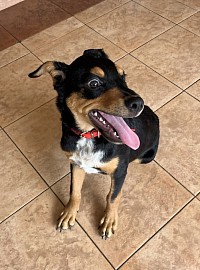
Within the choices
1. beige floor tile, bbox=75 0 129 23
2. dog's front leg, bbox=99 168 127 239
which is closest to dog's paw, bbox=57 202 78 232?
dog's front leg, bbox=99 168 127 239

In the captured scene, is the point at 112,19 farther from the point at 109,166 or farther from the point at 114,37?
the point at 109,166

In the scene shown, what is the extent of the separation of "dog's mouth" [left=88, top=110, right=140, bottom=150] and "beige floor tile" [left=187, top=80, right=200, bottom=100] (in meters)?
1.14

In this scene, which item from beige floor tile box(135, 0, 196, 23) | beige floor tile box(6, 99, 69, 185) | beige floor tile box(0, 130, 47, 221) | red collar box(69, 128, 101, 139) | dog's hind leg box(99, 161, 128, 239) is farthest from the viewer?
beige floor tile box(135, 0, 196, 23)

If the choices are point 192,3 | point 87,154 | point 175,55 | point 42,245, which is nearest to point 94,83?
point 87,154

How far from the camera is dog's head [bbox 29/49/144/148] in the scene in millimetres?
1280

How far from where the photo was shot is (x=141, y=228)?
5.80 ft

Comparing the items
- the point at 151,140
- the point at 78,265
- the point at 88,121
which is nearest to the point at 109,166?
the point at 88,121

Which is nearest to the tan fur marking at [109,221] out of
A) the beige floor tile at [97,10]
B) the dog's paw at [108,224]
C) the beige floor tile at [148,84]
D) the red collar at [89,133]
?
the dog's paw at [108,224]

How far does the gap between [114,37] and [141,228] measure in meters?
1.82

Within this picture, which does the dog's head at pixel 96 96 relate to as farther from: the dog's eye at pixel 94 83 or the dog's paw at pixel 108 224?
the dog's paw at pixel 108 224

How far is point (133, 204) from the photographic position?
6.11 ft

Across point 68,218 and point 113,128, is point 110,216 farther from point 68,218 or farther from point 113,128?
point 113,128

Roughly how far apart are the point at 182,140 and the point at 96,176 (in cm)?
64

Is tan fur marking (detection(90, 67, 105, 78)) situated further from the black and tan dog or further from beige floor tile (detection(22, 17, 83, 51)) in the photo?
beige floor tile (detection(22, 17, 83, 51))
